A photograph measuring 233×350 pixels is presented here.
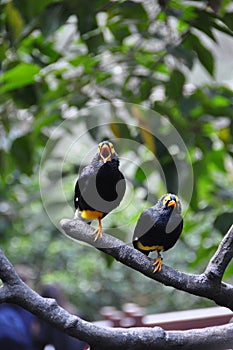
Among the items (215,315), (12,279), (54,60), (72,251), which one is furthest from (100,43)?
(72,251)

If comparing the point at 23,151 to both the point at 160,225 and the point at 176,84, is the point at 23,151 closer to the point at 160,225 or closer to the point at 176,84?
the point at 176,84

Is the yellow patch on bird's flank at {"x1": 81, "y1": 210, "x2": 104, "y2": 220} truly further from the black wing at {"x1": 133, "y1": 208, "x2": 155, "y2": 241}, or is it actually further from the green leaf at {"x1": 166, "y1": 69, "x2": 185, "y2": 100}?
the green leaf at {"x1": 166, "y1": 69, "x2": 185, "y2": 100}

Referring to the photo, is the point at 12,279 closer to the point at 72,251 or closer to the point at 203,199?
the point at 203,199

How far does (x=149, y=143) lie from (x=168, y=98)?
0.54 metres

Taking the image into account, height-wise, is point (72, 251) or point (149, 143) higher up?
point (149, 143)

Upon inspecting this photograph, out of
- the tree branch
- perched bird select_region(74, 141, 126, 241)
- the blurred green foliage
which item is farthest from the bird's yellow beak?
the blurred green foliage

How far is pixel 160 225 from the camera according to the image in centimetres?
52

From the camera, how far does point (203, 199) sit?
1668 mm

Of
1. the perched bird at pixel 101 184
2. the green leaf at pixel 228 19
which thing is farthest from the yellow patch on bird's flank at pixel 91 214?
the green leaf at pixel 228 19

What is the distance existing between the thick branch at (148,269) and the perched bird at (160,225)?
0.05ft

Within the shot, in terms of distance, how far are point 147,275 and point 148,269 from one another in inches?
0.4

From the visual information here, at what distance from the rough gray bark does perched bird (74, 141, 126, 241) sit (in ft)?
0.12

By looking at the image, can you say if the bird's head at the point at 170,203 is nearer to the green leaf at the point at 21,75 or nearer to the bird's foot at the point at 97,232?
the bird's foot at the point at 97,232

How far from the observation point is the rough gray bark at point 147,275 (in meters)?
0.56
